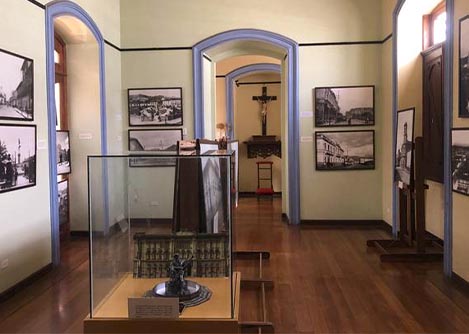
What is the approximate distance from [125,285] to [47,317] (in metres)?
1.63

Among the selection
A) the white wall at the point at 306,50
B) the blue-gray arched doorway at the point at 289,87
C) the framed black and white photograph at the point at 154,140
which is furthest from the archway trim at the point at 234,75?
the framed black and white photograph at the point at 154,140

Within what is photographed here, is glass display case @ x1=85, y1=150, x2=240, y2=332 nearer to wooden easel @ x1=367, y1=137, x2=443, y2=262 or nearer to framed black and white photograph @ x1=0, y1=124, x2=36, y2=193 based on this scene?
framed black and white photograph @ x1=0, y1=124, x2=36, y2=193

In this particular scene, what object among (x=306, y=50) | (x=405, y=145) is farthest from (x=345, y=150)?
(x=405, y=145)

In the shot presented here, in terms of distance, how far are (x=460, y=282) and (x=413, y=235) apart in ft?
5.12

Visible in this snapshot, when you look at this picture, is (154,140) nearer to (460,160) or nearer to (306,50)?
(306,50)

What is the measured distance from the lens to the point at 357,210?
302 inches

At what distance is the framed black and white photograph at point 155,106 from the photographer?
305 inches

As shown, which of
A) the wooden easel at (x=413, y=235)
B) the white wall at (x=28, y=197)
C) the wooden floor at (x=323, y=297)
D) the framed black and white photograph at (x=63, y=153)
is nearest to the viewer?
the wooden floor at (x=323, y=297)

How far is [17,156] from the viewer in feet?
14.8

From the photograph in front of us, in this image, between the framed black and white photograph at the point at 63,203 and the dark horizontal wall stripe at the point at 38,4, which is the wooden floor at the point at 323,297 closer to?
the framed black and white photograph at the point at 63,203

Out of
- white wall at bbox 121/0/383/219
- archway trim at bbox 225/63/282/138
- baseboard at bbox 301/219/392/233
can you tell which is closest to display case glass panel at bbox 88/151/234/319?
white wall at bbox 121/0/383/219

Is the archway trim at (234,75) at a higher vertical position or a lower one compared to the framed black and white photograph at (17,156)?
higher

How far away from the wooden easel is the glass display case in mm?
3356

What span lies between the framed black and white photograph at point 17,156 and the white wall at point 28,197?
0.10m
